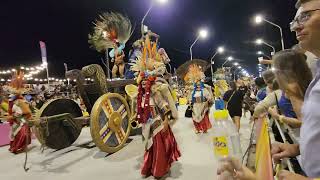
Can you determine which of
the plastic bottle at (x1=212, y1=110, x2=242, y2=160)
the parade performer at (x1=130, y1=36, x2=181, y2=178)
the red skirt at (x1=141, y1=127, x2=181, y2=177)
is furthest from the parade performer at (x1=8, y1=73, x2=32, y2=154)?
the plastic bottle at (x1=212, y1=110, x2=242, y2=160)

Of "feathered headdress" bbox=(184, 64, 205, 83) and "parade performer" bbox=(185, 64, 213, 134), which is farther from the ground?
"feathered headdress" bbox=(184, 64, 205, 83)

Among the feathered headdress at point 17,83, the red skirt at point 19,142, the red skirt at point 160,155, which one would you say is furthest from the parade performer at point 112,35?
the red skirt at point 160,155

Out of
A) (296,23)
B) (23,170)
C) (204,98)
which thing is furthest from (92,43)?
(296,23)

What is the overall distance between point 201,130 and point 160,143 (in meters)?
3.85

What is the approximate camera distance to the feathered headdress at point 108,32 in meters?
8.10

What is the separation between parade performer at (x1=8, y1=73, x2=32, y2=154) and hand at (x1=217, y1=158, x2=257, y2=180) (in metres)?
5.75

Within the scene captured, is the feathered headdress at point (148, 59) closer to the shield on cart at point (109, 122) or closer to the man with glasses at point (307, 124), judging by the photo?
the shield on cart at point (109, 122)

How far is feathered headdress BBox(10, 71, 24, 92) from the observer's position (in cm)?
674

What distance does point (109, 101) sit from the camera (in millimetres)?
5699

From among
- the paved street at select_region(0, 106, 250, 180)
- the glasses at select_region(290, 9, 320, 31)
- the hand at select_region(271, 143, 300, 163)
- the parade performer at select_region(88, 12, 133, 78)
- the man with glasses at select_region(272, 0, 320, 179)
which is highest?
→ the parade performer at select_region(88, 12, 133, 78)

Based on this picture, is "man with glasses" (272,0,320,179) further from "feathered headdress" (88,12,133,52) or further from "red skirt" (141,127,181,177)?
"feathered headdress" (88,12,133,52)

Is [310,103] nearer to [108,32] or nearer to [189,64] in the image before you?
[108,32]

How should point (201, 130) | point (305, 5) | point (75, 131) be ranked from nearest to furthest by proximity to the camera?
point (305, 5) → point (75, 131) → point (201, 130)

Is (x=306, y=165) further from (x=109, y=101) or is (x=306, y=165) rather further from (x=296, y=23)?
(x=109, y=101)
